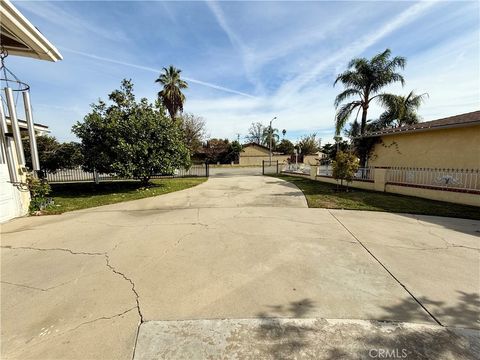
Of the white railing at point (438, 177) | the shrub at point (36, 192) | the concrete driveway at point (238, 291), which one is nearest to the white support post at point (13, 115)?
the shrub at point (36, 192)

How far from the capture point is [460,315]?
8.32 feet

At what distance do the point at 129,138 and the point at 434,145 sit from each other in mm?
15188

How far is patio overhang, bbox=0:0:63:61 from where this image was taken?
16.8ft

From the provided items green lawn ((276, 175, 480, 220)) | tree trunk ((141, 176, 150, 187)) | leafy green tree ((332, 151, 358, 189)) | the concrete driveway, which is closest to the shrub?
the concrete driveway

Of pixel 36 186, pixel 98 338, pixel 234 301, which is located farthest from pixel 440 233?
pixel 36 186

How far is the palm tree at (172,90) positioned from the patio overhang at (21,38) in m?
19.6

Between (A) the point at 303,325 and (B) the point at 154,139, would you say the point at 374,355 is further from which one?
(B) the point at 154,139

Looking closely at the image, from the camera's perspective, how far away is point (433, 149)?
11.2 m

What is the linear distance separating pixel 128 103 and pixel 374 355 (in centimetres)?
1420

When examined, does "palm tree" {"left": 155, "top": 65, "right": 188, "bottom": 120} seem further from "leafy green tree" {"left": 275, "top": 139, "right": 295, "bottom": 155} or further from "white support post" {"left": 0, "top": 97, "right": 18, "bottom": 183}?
"leafy green tree" {"left": 275, "top": 139, "right": 295, "bottom": 155}

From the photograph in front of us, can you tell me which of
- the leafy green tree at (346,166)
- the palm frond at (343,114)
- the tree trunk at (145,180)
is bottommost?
the tree trunk at (145,180)

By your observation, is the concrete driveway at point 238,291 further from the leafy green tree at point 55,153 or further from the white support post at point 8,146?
the leafy green tree at point 55,153

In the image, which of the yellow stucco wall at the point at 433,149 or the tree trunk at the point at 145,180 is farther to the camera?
the tree trunk at the point at 145,180

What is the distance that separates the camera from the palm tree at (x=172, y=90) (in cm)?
2606
